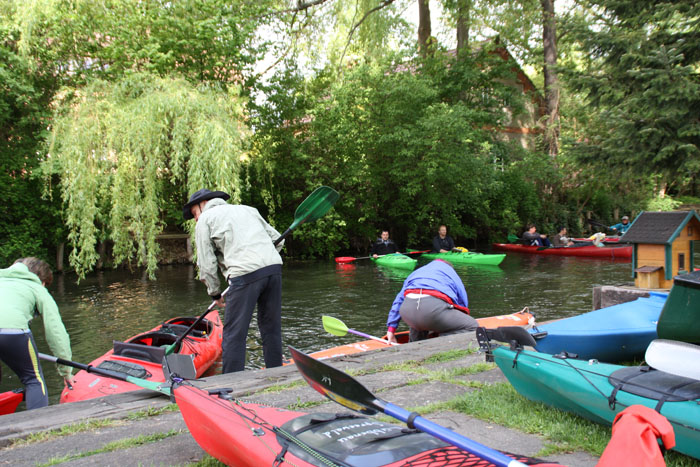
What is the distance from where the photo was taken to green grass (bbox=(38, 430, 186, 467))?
237 centimetres

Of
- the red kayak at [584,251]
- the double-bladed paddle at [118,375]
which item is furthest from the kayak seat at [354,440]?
the red kayak at [584,251]

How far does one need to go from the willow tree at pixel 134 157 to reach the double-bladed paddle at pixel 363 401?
8066 millimetres

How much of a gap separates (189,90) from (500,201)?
15140mm

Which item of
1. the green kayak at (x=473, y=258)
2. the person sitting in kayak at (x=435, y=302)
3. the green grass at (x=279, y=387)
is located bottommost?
the green kayak at (x=473, y=258)

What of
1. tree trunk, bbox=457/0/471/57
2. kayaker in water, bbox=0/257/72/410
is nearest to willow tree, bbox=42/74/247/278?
kayaker in water, bbox=0/257/72/410

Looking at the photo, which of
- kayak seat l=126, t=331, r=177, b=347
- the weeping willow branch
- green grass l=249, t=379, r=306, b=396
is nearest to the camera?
green grass l=249, t=379, r=306, b=396

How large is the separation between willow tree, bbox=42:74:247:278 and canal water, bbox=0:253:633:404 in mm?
1109

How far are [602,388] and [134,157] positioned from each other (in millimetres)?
9154

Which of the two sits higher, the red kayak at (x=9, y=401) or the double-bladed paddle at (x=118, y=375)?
the double-bladed paddle at (x=118, y=375)

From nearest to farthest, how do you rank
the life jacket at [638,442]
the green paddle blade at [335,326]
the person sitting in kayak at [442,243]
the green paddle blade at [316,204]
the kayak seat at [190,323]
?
1. the life jacket at [638,442]
2. the green paddle blade at [316,204]
3. the kayak seat at [190,323]
4. the green paddle blade at [335,326]
5. the person sitting in kayak at [442,243]

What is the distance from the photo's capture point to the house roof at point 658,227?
494cm

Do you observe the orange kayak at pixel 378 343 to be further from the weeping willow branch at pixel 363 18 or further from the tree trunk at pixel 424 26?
the tree trunk at pixel 424 26

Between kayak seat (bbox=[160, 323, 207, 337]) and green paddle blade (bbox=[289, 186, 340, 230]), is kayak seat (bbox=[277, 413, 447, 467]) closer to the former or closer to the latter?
green paddle blade (bbox=[289, 186, 340, 230])

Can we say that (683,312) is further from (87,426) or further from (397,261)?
(397,261)
